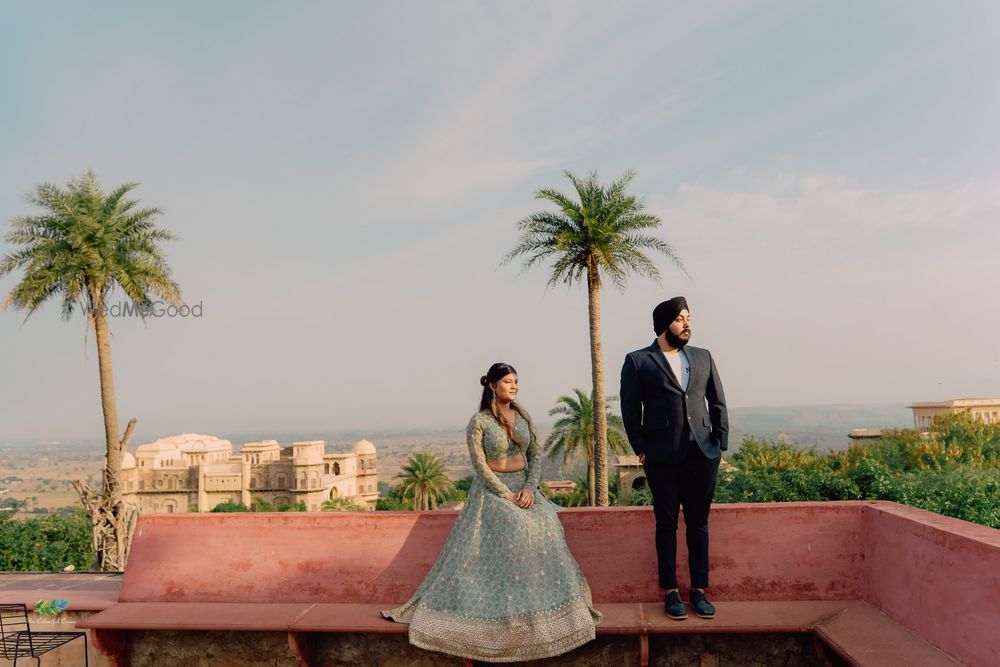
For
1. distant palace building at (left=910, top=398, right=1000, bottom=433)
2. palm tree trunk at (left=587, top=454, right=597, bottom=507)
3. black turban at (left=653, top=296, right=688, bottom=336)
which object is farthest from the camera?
distant palace building at (left=910, top=398, right=1000, bottom=433)

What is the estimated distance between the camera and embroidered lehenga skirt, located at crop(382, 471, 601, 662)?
4.64 m

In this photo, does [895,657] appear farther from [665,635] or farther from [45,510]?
[45,510]

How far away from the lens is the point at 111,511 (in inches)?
912

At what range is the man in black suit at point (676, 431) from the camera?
193 inches

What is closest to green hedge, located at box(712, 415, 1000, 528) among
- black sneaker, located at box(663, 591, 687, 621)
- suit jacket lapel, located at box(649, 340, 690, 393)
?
black sneaker, located at box(663, 591, 687, 621)

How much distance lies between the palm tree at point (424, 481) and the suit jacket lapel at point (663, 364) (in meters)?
63.8

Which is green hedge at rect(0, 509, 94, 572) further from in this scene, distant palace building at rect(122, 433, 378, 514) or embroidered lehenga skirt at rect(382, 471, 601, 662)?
distant palace building at rect(122, 433, 378, 514)

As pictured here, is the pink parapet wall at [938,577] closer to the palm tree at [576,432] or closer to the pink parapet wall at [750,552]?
the pink parapet wall at [750,552]

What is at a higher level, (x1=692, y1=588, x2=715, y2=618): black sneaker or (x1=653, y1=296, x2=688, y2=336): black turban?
(x1=653, y1=296, x2=688, y2=336): black turban

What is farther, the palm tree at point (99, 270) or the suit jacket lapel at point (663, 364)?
the palm tree at point (99, 270)

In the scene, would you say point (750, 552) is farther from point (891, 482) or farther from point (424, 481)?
point (424, 481)

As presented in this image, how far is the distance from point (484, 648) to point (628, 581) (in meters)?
1.35

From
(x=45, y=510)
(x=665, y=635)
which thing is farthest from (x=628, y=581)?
(x=45, y=510)

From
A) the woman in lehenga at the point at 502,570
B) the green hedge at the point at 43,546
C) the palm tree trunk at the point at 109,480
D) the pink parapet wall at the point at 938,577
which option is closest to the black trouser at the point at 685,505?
the woman in lehenga at the point at 502,570
